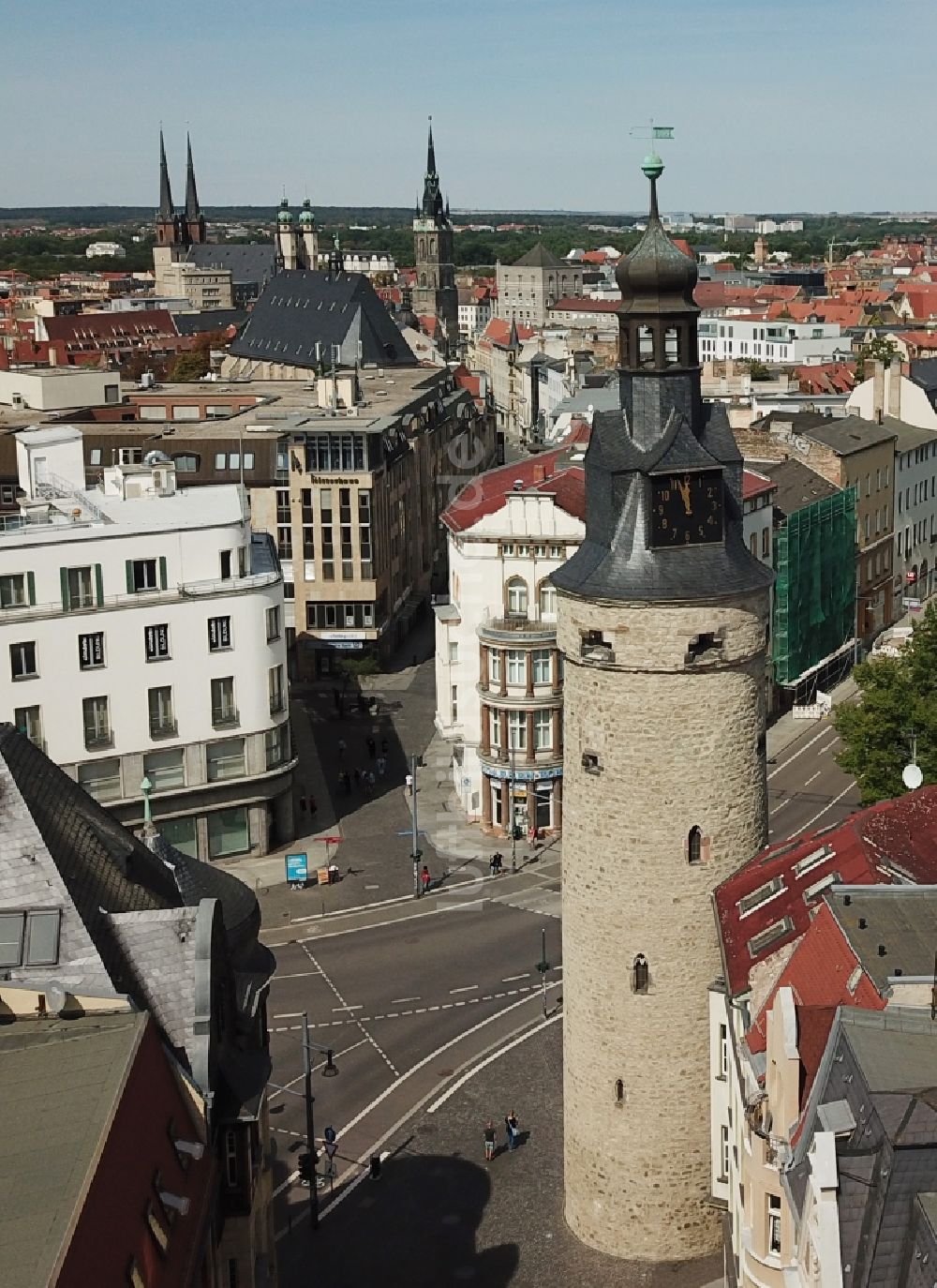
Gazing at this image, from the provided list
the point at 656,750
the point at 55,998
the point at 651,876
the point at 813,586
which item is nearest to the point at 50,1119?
the point at 55,998

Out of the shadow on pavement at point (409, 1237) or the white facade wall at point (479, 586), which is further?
the white facade wall at point (479, 586)

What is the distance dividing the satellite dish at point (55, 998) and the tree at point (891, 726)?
38.0 metres

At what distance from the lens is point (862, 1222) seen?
26656mm

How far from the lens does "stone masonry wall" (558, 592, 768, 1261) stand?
139 ft

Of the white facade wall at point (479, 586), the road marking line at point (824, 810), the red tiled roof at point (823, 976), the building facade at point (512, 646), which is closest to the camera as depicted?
the red tiled roof at point (823, 976)

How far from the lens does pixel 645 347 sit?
42.7 m

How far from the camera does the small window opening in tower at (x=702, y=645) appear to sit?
42125 mm

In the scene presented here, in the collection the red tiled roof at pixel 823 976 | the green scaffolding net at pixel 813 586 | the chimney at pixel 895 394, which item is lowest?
the green scaffolding net at pixel 813 586

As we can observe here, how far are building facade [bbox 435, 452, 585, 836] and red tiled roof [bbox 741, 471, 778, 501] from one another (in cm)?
1579

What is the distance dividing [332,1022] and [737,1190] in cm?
2126

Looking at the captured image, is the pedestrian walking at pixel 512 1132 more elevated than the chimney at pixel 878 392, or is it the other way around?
the chimney at pixel 878 392

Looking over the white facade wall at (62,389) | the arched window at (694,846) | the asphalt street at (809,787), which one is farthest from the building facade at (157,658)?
the white facade wall at (62,389)

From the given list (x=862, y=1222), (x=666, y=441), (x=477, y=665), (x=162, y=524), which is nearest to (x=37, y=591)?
(x=162, y=524)

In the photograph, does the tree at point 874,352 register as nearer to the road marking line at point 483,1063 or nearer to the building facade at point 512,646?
the building facade at point 512,646
